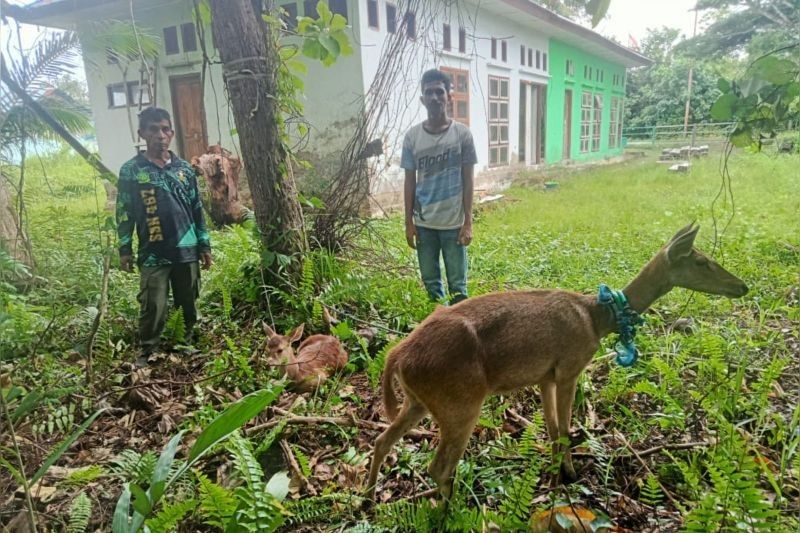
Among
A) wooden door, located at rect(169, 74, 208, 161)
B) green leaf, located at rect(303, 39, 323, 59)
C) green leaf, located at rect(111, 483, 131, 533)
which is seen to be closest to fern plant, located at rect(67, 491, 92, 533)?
green leaf, located at rect(111, 483, 131, 533)

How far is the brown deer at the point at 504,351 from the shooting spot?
2.33 m

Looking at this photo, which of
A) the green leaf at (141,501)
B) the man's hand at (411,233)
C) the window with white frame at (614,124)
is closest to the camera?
the green leaf at (141,501)

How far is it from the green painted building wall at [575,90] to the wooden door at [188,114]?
1060 centimetres

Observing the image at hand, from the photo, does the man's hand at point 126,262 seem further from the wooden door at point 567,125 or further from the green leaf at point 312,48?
the wooden door at point 567,125

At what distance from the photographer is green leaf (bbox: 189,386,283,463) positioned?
5.92 feet

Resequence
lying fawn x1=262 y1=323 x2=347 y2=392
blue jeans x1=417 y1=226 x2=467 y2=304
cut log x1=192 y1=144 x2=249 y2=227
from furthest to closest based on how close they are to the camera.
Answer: cut log x1=192 y1=144 x2=249 y2=227 → blue jeans x1=417 y1=226 x2=467 y2=304 → lying fawn x1=262 y1=323 x2=347 y2=392

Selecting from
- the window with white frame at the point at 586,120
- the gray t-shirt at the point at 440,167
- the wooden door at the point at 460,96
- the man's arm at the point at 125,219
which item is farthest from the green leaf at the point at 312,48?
the window with white frame at the point at 586,120

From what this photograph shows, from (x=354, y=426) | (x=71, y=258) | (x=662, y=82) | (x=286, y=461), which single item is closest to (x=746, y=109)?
(x=354, y=426)

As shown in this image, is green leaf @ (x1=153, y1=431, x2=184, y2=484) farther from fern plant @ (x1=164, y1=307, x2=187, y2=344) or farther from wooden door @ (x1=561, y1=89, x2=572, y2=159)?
wooden door @ (x1=561, y1=89, x2=572, y2=159)

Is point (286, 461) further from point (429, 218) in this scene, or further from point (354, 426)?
point (429, 218)

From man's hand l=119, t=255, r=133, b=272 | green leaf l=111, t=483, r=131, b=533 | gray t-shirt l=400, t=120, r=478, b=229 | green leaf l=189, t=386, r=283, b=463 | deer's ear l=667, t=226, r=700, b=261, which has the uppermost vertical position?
gray t-shirt l=400, t=120, r=478, b=229

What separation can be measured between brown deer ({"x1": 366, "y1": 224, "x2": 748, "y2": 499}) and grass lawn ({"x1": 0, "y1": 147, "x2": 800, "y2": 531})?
0.23 meters

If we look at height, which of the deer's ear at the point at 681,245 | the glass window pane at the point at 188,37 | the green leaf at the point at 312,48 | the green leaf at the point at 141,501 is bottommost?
the green leaf at the point at 141,501

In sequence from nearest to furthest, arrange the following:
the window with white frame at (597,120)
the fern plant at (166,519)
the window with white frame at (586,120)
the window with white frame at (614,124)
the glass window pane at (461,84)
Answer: the fern plant at (166,519) < the glass window pane at (461,84) < the window with white frame at (586,120) < the window with white frame at (597,120) < the window with white frame at (614,124)
